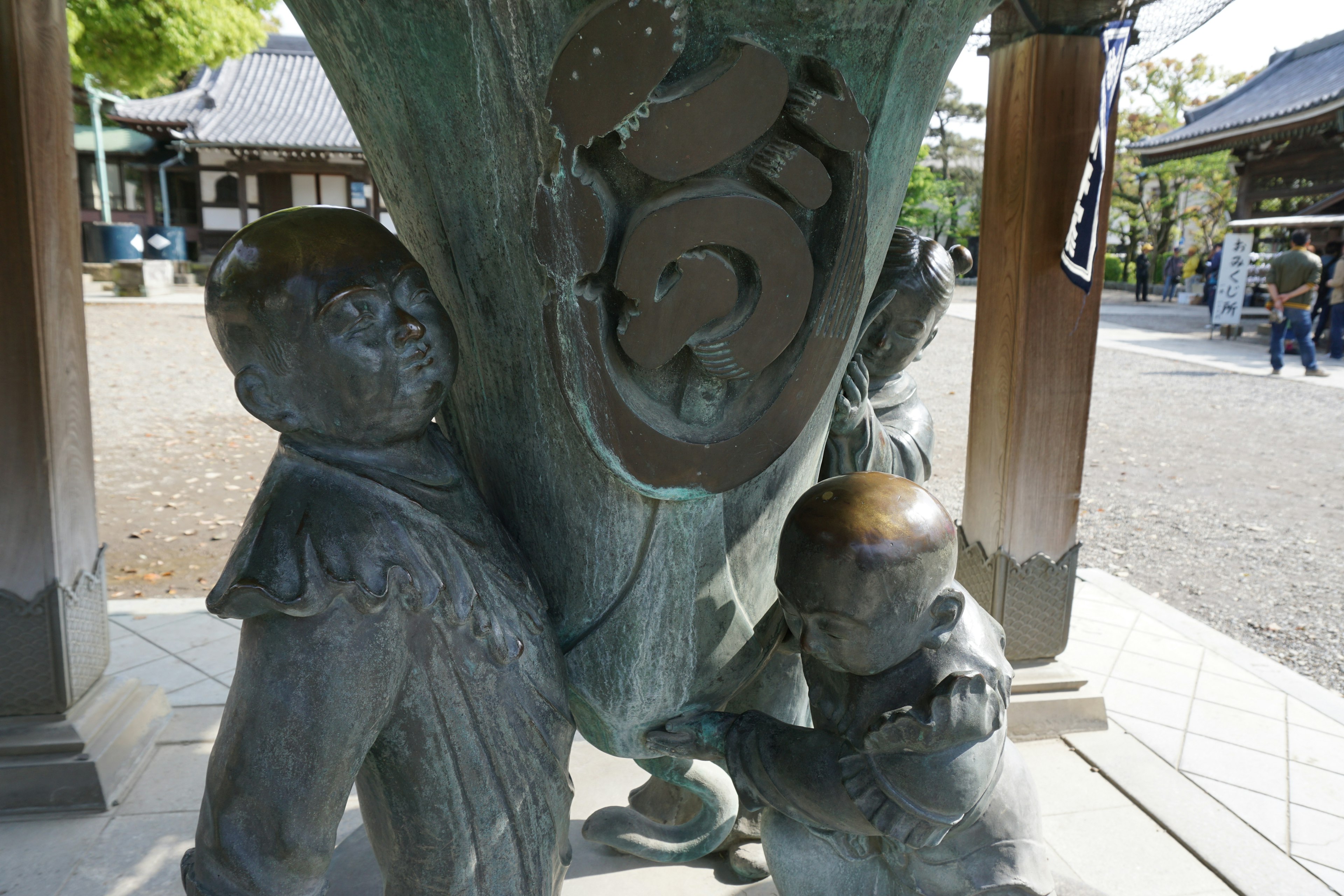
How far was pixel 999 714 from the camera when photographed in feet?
3.80

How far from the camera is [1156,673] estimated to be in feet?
11.2

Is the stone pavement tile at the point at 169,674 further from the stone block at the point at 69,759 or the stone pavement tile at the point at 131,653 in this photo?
the stone block at the point at 69,759

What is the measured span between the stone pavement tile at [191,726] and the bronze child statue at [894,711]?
232 centimetres

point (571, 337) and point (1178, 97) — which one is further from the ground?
point (1178, 97)

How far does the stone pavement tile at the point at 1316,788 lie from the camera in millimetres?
2605

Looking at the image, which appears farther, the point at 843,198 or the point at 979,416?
the point at 979,416

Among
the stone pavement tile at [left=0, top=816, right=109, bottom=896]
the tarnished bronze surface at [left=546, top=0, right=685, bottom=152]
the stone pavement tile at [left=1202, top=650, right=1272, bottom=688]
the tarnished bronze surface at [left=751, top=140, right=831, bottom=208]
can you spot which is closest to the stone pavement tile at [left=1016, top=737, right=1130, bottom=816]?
the stone pavement tile at [left=1202, top=650, right=1272, bottom=688]

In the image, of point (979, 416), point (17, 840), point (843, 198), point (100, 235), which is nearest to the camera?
point (843, 198)

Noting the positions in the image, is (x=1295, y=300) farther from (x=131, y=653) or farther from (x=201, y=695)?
(x=131, y=653)

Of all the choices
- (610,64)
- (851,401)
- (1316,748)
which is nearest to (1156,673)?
(1316,748)

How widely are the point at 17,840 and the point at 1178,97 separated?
30259 millimetres

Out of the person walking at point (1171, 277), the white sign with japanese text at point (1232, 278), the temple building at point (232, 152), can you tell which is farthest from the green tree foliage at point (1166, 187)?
the temple building at point (232, 152)

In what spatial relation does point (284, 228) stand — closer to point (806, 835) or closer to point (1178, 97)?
point (806, 835)

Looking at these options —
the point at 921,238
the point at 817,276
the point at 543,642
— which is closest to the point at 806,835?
the point at 543,642
